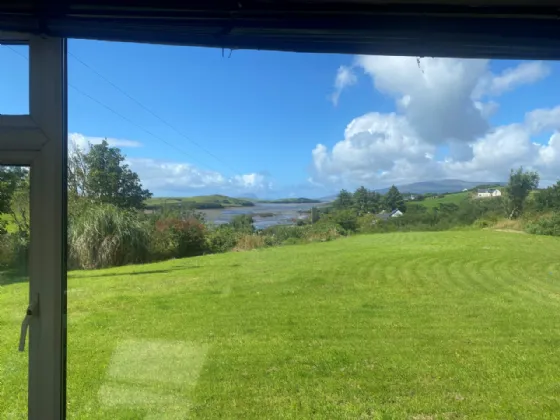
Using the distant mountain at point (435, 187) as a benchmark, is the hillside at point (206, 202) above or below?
below

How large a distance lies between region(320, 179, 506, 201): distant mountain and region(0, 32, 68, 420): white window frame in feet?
2.61

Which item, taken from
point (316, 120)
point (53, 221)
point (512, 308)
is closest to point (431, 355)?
point (512, 308)

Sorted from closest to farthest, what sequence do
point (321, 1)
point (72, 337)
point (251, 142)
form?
point (321, 1) < point (72, 337) < point (251, 142)

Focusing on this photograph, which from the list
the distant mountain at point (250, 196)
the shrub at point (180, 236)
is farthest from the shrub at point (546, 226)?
the shrub at point (180, 236)

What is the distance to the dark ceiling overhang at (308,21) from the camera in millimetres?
1039

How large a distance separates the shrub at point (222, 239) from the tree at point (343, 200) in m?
0.32

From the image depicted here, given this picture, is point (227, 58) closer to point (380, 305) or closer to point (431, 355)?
point (380, 305)

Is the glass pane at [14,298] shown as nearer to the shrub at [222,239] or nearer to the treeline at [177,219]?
the treeline at [177,219]

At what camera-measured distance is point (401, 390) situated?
1.11 meters

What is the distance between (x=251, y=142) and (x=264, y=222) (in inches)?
10.2

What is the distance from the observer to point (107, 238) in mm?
1204

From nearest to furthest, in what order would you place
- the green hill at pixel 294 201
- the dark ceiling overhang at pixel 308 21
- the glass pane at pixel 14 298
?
the dark ceiling overhang at pixel 308 21, the glass pane at pixel 14 298, the green hill at pixel 294 201

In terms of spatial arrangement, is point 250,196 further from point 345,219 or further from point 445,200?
point 445,200

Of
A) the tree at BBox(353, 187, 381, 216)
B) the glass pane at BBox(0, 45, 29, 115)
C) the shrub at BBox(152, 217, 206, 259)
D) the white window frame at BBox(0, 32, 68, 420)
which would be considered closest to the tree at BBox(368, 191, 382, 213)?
the tree at BBox(353, 187, 381, 216)
